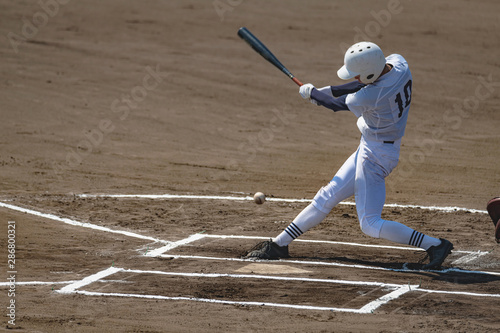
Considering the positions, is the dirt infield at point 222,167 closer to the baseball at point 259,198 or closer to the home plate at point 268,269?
the home plate at point 268,269

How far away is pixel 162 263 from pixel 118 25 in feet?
51.7

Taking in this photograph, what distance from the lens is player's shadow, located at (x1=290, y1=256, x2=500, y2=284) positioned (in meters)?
7.29

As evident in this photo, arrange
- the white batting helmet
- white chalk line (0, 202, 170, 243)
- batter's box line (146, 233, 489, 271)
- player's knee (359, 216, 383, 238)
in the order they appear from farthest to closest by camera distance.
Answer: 1. white chalk line (0, 202, 170, 243)
2. batter's box line (146, 233, 489, 271)
3. player's knee (359, 216, 383, 238)
4. the white batting helmet

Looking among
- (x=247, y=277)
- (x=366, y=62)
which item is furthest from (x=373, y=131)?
(x=247, y=277)

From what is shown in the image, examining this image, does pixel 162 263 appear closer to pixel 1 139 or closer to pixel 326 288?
pixel 326 288

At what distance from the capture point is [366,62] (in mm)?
7059

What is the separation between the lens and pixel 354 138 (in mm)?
14648
